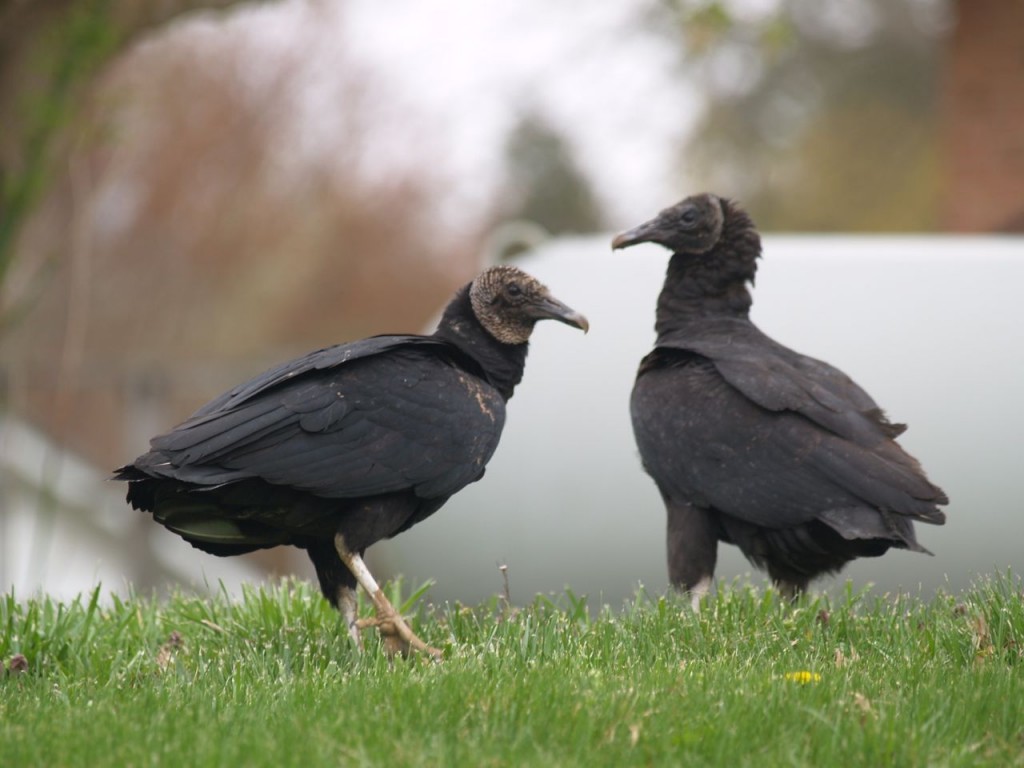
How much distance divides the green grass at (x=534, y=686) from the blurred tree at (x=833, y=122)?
81.8 feet

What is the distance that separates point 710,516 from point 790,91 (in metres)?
27.9

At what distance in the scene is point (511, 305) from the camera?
4695 millimetres

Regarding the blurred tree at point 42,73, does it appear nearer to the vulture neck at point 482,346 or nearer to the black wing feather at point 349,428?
the vulture neck at point 482,346

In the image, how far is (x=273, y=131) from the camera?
19.4m

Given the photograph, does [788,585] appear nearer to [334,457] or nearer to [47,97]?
[334,457]

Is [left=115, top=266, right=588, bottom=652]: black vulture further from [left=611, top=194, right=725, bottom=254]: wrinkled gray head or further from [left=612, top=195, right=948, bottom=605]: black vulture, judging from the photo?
[left=611, top=194, right=725, bottom=254]: wrinkled gray head

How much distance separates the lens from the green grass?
3.05m

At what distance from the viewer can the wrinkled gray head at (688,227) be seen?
508 centimetres

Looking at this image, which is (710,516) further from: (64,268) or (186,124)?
(186,124)

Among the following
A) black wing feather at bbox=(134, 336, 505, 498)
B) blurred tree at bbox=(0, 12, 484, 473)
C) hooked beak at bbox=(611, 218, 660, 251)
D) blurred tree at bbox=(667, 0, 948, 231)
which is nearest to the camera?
black wing feather at bbox=(134, 336, 505, 498)

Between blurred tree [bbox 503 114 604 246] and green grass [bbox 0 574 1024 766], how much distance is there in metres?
25.3

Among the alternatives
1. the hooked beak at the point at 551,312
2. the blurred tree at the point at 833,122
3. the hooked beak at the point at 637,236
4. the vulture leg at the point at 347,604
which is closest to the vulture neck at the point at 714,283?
the hooked beak at the point at 637,236

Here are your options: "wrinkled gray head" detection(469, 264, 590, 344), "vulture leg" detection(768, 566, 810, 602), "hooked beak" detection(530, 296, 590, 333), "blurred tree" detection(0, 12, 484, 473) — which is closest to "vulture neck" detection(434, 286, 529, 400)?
"wrinkled gray head" detection(469, 264, 590, 344)

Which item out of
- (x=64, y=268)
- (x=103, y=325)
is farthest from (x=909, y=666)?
(x=103, y=325)
